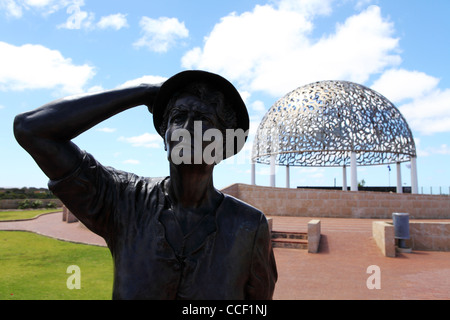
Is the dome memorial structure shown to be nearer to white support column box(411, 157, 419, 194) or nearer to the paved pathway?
white support column box(411, 157, 419, 194)

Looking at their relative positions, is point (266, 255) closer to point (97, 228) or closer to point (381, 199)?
point (97, 228)

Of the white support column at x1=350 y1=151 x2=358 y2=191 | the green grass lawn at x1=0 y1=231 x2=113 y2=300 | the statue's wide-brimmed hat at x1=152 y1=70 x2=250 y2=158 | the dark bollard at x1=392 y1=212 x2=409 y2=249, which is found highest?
the white support column at x1=350 y1=151 x2=358 y2=191

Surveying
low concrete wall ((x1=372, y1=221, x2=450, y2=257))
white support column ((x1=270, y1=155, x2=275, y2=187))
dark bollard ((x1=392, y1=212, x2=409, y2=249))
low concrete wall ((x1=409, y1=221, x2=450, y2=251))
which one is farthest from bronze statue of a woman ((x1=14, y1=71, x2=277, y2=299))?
white support column ((x1=270, y1=155, x2=275, y2=187))

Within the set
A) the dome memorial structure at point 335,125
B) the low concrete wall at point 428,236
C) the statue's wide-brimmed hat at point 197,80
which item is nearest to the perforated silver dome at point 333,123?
the dome memorial structure at point 335,125

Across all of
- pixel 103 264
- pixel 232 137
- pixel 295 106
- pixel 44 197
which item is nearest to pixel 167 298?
pixel 232 137

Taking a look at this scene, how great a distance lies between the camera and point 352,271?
25.3 feet

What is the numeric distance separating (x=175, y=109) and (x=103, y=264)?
23.4 feet

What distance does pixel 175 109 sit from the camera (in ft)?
4.93

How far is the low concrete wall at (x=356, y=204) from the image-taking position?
16.6 metres

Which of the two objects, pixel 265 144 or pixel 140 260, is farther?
pixel 265 144

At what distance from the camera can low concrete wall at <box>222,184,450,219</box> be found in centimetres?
1656

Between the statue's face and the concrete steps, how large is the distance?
31.3 ft

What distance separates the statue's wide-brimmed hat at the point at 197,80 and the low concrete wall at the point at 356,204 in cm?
1614

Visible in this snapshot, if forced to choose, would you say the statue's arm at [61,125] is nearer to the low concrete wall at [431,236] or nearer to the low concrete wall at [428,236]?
the low concrete wall at [428,236]
